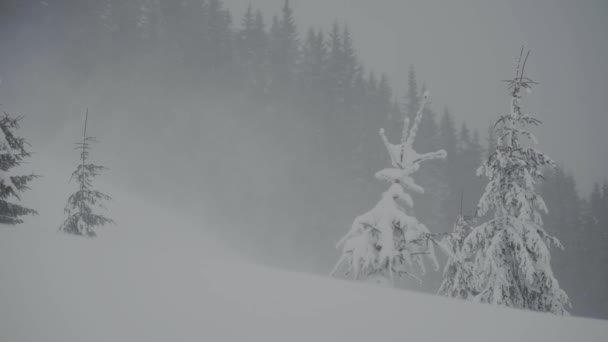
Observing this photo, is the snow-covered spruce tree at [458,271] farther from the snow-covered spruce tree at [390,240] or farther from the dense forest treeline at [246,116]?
the dense forest treeline at [246,116]

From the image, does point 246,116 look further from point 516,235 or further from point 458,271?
point 516,235

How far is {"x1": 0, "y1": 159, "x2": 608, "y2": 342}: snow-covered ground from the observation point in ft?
6.39

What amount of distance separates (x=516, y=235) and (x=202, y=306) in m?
8.89

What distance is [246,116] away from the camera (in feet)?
131

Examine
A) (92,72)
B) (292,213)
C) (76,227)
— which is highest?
(92,72)

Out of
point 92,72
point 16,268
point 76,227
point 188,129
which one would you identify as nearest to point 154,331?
point 16,268

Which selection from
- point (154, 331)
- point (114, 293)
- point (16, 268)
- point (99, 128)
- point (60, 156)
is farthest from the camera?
point (99, 128)

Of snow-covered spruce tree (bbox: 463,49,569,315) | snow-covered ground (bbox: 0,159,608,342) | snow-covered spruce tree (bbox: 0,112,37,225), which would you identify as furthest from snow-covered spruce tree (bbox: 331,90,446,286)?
snow-covered spruce tree (bbox: 0,112,37,225)

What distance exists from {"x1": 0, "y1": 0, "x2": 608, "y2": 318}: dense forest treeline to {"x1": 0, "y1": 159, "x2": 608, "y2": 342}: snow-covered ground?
29.1 metres

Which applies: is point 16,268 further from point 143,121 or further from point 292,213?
point 143,121

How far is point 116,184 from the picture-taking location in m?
29.0

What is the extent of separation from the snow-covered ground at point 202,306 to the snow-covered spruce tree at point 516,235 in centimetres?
680

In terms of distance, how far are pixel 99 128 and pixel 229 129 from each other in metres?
12.9

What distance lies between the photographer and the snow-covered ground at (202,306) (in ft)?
6.39
